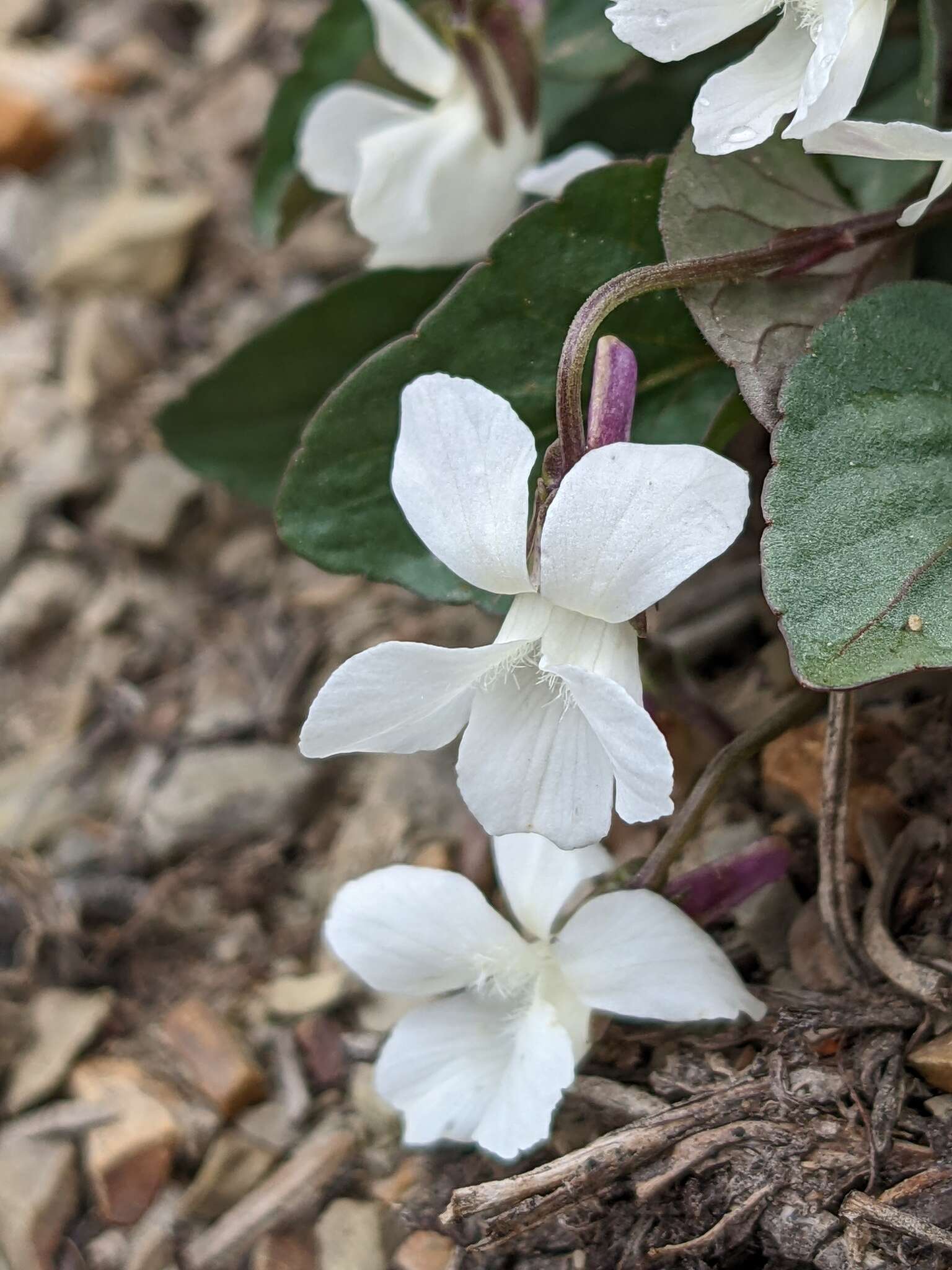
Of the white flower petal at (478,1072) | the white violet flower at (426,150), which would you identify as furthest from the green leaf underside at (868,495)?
the white violet flower at (426,150)

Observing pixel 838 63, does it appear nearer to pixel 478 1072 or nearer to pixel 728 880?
pixel 728 880

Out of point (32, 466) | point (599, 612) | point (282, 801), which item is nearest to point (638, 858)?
point (599, 612)

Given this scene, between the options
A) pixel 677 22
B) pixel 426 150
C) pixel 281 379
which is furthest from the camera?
pixel 281 379

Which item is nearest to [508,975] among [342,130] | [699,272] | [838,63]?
[699,272]

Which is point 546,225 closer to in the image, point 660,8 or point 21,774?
point 660,8

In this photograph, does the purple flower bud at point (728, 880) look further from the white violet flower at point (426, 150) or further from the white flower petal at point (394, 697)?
the white violet flower at point (426, 150)

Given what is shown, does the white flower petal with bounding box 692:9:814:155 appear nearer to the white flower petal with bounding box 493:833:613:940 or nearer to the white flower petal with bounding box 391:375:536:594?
the white flower petal with bounding box 391:375:536:594

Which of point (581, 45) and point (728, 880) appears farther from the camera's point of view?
point (581, 45)
